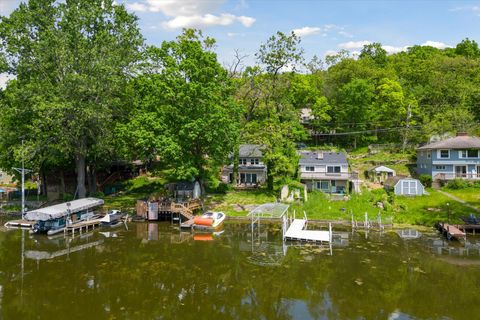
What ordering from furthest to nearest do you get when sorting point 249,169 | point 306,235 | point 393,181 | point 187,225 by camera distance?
point 249,169, point 393,181, point 187,225, point 306,235

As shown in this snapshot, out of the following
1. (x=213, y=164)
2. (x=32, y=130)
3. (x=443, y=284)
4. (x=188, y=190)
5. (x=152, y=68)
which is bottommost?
(x=443, y=284)

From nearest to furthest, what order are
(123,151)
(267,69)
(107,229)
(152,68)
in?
(107,229) → (123,151) → (152,68) → (267,69)

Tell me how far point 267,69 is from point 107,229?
32.5m

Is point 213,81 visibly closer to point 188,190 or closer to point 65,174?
point 188,190

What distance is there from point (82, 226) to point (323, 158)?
3330 centimetres

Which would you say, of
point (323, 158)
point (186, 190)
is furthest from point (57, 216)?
point (323, 158)

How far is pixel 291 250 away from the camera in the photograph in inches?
1318

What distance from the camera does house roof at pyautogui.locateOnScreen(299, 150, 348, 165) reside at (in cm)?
5531

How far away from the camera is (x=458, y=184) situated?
171ft

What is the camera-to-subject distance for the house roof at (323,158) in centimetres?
5531

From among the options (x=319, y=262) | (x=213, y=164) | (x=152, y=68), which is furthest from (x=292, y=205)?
(x=152, y=68)

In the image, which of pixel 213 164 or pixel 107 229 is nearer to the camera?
pixel 107 229

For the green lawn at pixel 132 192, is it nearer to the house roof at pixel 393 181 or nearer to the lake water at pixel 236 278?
the lake water at pixel 236 278

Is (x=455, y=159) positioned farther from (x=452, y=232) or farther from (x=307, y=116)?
(x=307, y=116)
